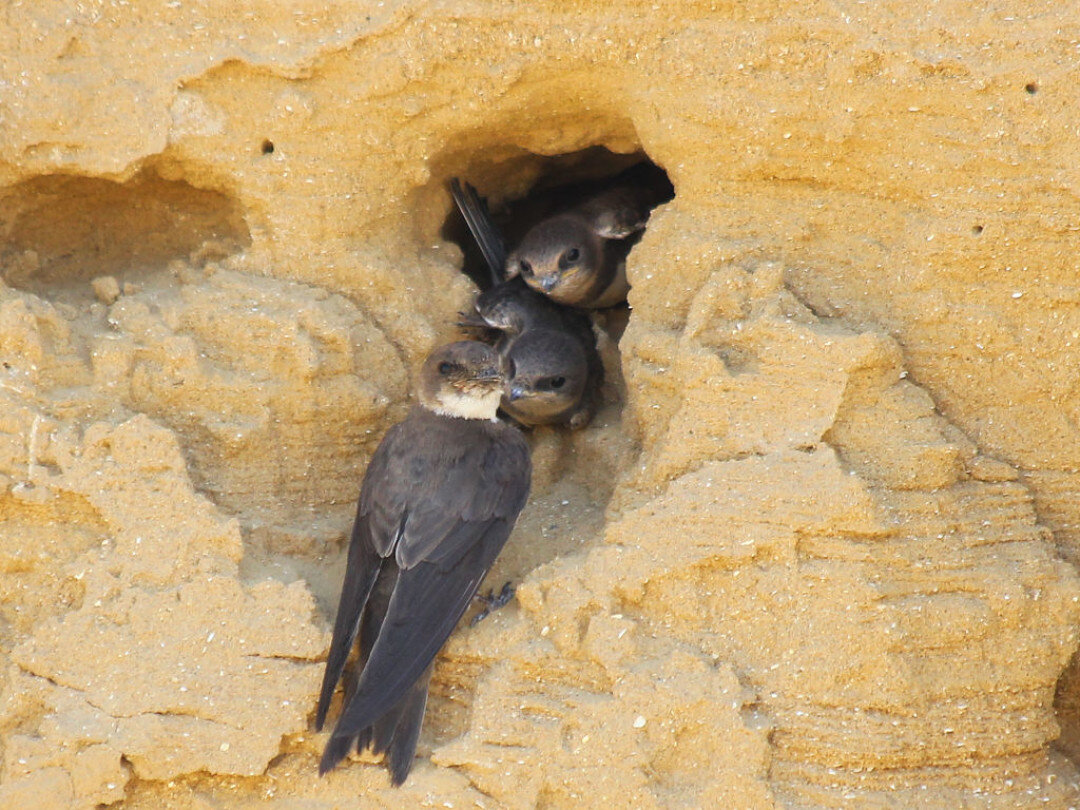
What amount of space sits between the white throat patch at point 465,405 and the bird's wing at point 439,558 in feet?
0.42

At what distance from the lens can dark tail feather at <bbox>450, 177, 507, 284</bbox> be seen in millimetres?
3732

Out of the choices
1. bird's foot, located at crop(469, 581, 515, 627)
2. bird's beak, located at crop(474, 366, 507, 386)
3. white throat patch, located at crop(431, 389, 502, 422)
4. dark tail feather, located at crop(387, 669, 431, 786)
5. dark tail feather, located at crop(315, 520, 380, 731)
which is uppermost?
bird's beak, located at crop(474, 366, 507, 386)

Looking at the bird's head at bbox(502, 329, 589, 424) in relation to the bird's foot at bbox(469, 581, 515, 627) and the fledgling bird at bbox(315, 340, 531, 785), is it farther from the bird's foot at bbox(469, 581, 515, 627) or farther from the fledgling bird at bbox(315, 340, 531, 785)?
the bird's foot at bbox(469, 581, 515, 627)

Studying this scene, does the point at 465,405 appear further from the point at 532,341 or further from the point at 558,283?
the point at 558,283

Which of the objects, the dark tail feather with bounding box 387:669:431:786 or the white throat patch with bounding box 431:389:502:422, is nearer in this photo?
the dark tail feather with bounding box 387:669:431:786

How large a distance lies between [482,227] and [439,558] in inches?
48.0

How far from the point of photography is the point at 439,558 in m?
3.08

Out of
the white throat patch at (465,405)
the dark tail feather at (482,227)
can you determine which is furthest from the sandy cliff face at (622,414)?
the dark tail feather at (482,227)

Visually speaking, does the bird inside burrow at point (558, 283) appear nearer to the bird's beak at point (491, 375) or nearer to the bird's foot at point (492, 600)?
the bird's beak at point (491, 375)

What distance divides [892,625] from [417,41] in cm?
168

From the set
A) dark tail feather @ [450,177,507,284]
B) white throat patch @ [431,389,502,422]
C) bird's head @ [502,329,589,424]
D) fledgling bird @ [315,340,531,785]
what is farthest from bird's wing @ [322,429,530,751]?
dark tail feather @ [450,177,507,284]

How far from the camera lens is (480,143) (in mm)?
3459

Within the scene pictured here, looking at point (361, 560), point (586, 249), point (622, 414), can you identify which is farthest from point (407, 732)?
point (586, 249)

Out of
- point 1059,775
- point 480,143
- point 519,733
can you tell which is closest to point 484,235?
point 480,143
